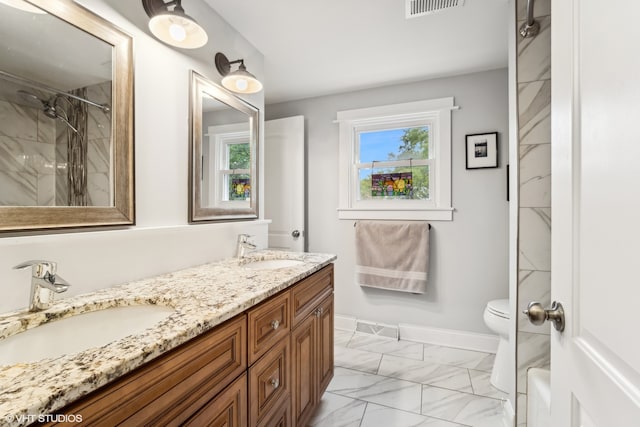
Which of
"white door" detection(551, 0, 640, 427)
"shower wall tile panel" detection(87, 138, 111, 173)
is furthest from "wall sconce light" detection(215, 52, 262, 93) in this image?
"white door" detection(551, 0, 640, 427)

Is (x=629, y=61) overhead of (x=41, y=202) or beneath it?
overhead

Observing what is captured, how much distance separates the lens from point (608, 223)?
1.56ft

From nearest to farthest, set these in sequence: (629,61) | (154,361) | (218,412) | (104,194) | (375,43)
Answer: (629,61), (154,361), (218,412), (104,194), (375,43)

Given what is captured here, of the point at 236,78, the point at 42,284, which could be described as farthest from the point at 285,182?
the point at 42,284

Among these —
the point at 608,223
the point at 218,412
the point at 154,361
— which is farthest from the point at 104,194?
the point at 608,223

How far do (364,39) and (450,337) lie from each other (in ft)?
7.97

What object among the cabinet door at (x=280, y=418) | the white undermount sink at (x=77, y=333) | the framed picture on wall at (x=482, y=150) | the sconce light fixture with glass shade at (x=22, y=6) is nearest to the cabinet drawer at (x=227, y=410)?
the cabinet door at (x=280, y=418)

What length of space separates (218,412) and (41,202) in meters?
0.86

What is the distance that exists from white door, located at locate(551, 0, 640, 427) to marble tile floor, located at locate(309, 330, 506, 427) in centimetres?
114

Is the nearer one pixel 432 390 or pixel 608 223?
pixel 608 223

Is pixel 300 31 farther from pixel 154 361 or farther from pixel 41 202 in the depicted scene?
pixel 154 361

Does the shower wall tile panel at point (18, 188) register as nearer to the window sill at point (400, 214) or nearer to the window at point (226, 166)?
the window at point (226, 166)

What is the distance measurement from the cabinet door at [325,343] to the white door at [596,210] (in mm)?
1071

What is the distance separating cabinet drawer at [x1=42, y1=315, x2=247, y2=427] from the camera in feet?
1.76
